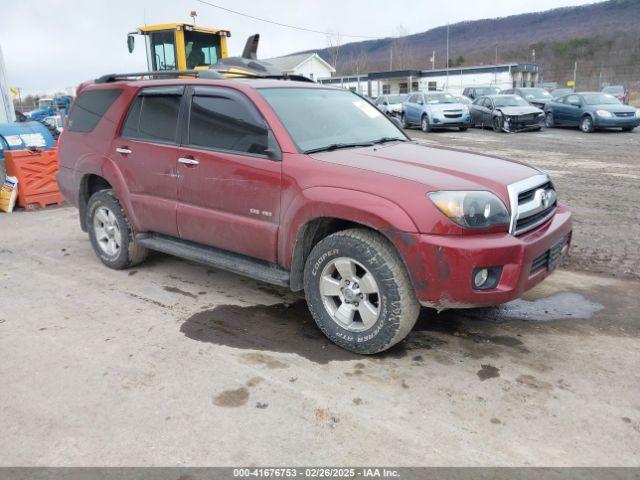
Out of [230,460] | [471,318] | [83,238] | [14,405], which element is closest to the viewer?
[230,460]

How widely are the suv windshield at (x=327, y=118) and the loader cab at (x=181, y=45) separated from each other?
9.14m

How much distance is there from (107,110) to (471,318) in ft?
12.8

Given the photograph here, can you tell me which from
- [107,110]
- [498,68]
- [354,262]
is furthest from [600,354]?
[498,68]

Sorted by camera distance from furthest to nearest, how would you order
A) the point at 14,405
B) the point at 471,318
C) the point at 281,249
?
the point at 471,318 → the point at 281,249 → the point at 14,405

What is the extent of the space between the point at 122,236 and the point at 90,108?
4.54ft

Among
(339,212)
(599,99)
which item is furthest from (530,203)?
(599,99)

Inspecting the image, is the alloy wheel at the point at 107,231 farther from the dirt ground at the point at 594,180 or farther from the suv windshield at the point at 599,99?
the suv windshield at the point at 599,99

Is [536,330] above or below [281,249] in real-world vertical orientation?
below

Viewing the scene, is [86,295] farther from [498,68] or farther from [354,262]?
[498,68]

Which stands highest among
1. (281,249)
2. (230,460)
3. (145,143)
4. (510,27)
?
(510,27)

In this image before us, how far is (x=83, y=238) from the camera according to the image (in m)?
6.72

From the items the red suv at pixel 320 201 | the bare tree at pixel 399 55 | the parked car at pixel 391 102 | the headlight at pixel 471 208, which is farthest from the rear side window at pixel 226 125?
the bare tree at pixel 399 55

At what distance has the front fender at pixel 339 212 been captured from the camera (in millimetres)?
3215

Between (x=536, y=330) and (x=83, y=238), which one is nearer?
(x=536, y=330)
